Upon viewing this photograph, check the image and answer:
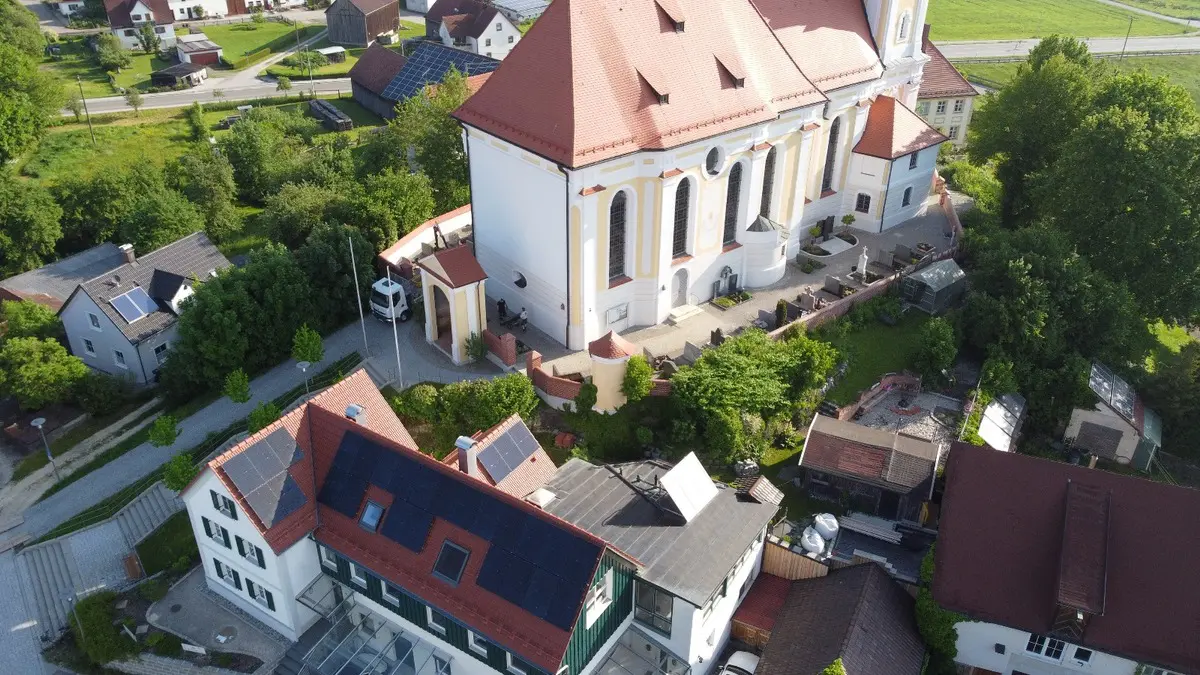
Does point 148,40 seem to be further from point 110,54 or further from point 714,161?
point 714,161

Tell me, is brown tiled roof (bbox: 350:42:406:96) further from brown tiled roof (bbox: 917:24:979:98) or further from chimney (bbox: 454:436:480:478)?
chimney (bbox: 454:436:480:478)

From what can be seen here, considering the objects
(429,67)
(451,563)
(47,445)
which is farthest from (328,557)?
(429,67)

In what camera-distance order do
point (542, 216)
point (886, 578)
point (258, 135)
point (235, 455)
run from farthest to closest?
point (258, 135) → point (542, 216) → point (886, 578) → point (235, 455)

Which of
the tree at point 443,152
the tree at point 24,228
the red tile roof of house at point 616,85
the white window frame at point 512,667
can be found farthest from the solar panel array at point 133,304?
the white window frame at point 512,667

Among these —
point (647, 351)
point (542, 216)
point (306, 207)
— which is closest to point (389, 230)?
point (306, 207)

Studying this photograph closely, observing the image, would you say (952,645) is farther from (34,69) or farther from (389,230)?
(34,69)

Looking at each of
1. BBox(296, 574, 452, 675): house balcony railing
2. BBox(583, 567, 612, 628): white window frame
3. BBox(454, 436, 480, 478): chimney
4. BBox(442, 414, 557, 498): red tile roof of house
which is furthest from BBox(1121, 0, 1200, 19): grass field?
BBox(296, 574, 452, 675): house balcony railing
